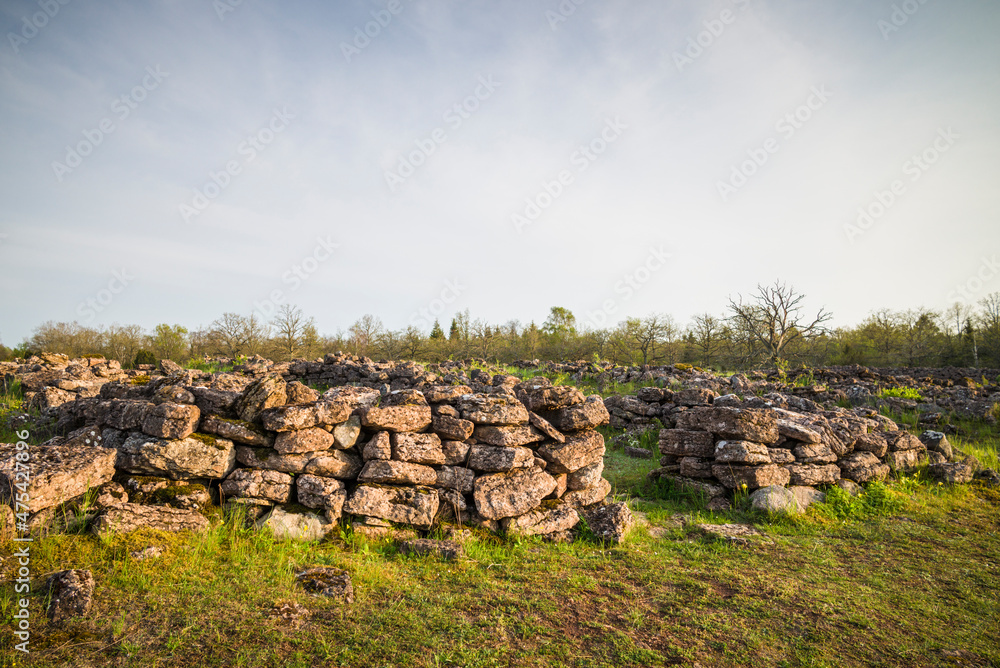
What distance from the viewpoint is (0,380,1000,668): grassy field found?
3.11 meters

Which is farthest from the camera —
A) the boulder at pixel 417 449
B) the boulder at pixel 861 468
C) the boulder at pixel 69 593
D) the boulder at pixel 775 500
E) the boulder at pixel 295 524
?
the boulder at pixel 861 468

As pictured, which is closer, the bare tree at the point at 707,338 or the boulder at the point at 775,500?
the boulder at the point at 775,500

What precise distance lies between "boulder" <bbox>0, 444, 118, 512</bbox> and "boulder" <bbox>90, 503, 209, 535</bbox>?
36 centimetres

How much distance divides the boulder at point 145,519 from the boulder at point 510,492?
2.85m

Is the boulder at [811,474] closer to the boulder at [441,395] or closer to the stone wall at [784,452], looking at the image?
the stone wall at [784,452]

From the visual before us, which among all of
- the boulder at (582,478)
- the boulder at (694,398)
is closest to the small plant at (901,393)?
the boulder at (694,398)

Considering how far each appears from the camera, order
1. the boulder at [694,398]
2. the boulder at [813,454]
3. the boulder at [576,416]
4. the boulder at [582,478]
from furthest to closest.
→ the boulder at [694,398] → the boulder at [813,454] → the boulder at [576,416] → the boulder at [582,478]

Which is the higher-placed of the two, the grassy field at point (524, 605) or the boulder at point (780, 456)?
the boulder at point (780, 456)

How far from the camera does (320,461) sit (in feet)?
16.3

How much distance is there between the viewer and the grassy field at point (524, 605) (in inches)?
122

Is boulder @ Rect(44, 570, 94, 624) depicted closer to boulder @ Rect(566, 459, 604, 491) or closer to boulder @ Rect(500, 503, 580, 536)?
boulder @ Rect(500, 503, 580, 536)

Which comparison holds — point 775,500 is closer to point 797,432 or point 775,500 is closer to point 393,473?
point 797,432

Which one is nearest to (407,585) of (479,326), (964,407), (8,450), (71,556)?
(71,556)

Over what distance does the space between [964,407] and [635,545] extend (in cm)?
1507
